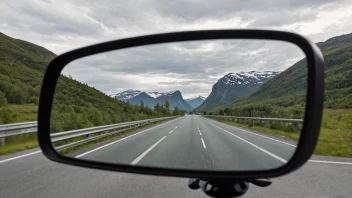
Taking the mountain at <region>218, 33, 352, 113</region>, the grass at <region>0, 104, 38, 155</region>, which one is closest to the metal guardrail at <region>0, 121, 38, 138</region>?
the grass at <region>0, 104, 38, 155</region>

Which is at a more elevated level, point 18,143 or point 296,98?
point 296,98

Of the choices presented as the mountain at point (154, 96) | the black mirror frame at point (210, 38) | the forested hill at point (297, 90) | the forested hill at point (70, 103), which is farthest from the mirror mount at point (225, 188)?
the forested hill at point (70, 103)

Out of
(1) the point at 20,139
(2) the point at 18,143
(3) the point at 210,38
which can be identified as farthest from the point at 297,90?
(1) the point at 20,139

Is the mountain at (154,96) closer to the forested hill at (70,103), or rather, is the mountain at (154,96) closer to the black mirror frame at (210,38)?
the forested hill at (70,103)

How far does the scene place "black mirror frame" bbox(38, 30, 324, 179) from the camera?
138 cm

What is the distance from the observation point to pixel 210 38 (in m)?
1.81

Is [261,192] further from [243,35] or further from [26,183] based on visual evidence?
[26,183]

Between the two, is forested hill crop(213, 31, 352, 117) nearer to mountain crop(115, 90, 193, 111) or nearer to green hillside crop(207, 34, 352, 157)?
green hillside crop(207, 34, 352, 157)

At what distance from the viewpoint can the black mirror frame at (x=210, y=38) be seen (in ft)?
4.54

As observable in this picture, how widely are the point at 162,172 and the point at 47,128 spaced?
1076mm

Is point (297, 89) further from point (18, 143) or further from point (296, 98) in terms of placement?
point (18, 143)

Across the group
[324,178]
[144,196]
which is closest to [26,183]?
[144,196]

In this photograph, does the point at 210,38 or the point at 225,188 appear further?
the point at 210,38

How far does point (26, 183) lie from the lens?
5789 mm
